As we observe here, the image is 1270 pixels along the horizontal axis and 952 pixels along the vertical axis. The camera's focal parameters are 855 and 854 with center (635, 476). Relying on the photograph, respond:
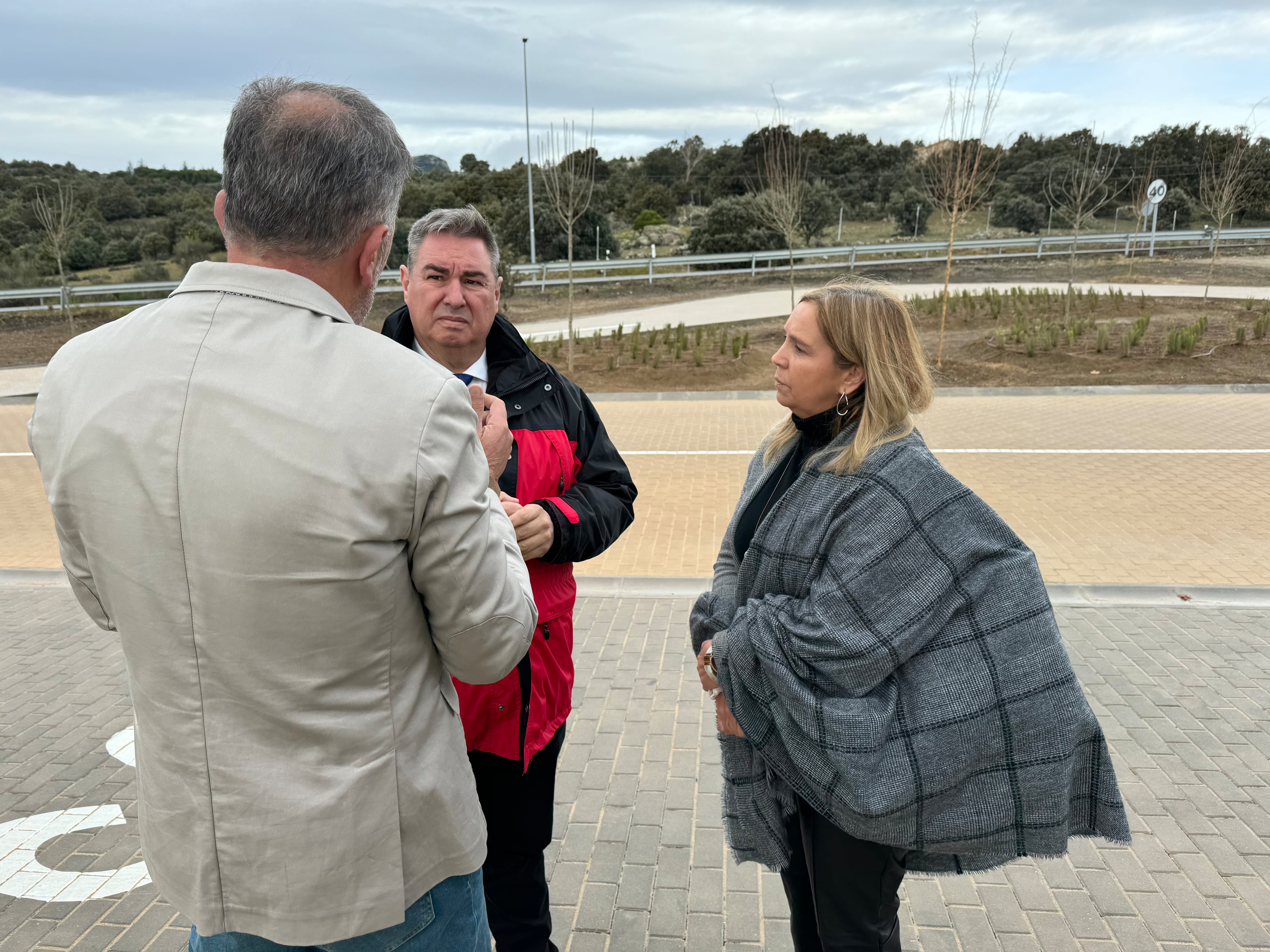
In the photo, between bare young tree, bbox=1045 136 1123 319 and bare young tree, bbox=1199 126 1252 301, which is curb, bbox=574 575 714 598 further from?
bare young tree, bbox=1199 126 1252 301

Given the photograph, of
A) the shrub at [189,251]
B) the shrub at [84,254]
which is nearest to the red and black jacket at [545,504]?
the shrub at [189,251]

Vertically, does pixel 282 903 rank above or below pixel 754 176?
below

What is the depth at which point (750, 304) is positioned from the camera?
2302cm

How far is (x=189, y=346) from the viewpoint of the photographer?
48.1 inches

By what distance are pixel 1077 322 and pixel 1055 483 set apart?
9.82m

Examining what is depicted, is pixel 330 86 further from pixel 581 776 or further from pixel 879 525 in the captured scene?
pixel 581 776

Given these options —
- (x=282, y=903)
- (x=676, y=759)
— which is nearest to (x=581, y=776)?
(x=676, y=759)

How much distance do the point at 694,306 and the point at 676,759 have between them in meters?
20.2

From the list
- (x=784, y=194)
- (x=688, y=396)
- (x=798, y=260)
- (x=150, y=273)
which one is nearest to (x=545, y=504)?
(x=688, y=396)

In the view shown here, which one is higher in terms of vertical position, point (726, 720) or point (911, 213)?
point (911, 213)

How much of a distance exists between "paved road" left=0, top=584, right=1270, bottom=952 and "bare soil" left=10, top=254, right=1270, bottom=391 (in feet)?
27.1

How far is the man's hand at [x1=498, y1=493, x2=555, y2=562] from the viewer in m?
2.15

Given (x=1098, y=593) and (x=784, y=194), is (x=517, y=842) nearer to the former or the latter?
(x=1098, y=593)

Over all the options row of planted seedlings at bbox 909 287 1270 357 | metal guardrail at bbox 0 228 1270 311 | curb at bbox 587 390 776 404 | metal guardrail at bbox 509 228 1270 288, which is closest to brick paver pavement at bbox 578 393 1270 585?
curb at bbox 587 390 776 404
